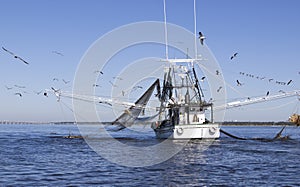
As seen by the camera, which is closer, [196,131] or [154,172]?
[154,172]

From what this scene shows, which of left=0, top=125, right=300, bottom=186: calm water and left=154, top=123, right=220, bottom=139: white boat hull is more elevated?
left=154, top=123, right=220, bottom=139: white boat hull

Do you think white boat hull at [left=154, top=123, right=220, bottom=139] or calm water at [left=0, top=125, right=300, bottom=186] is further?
white boat hull at [left=154, top=123, right=220, bottom=139]

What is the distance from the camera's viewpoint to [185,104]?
59.2 m

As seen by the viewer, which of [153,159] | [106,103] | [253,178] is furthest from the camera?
[106,103]

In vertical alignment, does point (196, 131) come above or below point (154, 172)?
above

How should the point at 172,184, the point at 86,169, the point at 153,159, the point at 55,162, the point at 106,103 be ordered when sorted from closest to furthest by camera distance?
the point at 172,184 < the point at 86,169 < the point at 55,162 < the point at 153,159 < the point at 106,103

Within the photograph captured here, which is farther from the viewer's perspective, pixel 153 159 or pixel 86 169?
pixel 153 159

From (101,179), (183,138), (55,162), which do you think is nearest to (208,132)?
(183,138)

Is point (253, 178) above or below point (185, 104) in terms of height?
below

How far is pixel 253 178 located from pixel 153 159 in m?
11.6

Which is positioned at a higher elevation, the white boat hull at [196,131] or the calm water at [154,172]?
the white boat hull at [196,131]

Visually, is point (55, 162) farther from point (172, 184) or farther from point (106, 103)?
point (106, 103)

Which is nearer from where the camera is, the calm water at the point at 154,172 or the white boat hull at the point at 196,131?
the calm water at the point at 154,172

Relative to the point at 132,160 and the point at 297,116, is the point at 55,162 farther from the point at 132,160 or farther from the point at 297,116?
the point at 297,116
